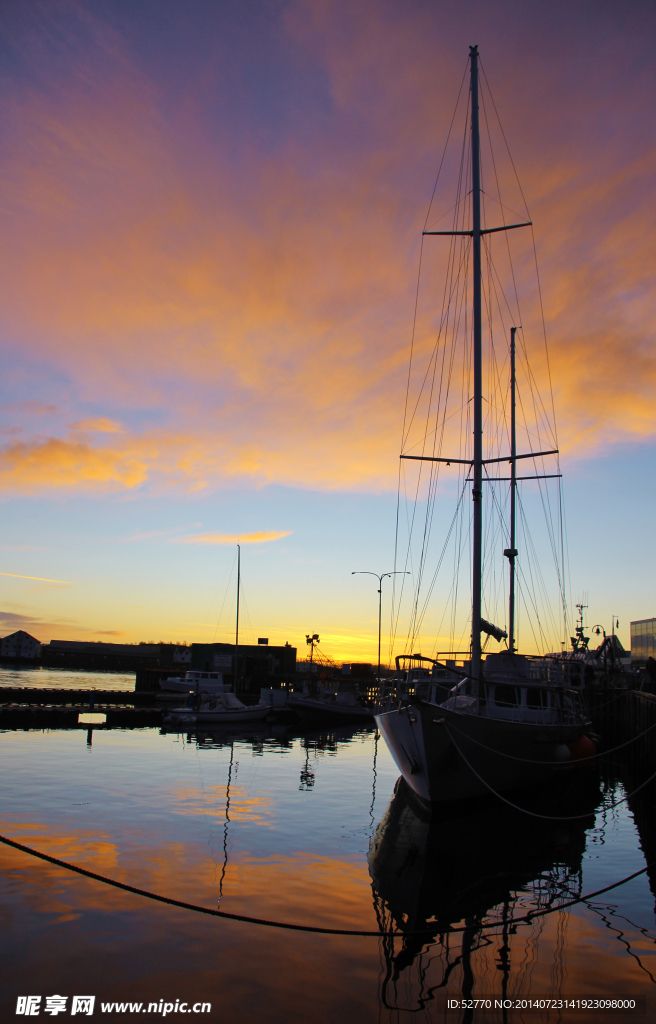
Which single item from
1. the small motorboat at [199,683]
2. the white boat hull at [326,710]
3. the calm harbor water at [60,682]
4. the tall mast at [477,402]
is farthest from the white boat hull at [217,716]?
the calm harbor water at [60,682]

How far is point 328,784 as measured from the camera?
26422 millimetres

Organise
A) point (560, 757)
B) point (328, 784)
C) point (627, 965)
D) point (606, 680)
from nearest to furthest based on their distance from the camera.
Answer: point (627, 965) → point (560, 757) → point (328, 784) → point (606, 680)

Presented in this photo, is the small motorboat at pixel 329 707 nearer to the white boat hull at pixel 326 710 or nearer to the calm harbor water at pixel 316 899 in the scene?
the white boat hull at pixel 326 710

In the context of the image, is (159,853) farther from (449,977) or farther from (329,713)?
(329,713)

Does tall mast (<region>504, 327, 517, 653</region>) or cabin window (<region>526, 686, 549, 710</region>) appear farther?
tall mast (<region>504, 327, 517, 653</region>)

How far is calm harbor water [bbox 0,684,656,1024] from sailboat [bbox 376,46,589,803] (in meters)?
1.39

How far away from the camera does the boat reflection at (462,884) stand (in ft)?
31.2

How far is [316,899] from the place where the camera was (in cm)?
1212

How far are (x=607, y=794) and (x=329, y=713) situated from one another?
36707mm

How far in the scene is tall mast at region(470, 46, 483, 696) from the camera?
931 inches

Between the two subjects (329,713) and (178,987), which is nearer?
(178,987)

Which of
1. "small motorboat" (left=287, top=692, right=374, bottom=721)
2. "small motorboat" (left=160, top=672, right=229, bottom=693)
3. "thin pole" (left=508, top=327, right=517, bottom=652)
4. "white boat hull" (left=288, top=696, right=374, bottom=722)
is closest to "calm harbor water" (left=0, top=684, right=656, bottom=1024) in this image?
"thin pole" (left=508, top=327, right=517, bottom=652)

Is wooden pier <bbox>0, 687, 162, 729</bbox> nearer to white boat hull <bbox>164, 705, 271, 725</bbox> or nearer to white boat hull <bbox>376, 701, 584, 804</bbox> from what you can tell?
white boat hull <bbox>164, 705, 271, 725</bbox>

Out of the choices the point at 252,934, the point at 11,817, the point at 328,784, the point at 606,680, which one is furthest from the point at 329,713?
the point at 252,934
